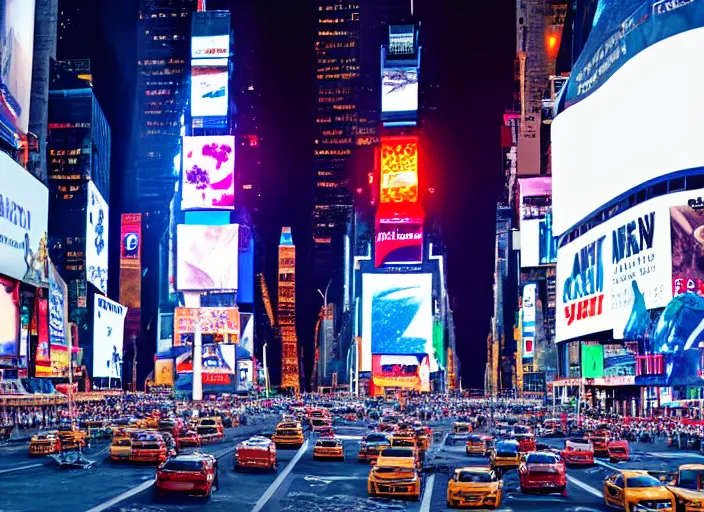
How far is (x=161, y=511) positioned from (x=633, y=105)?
61.8 m

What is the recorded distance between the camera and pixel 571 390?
437ft

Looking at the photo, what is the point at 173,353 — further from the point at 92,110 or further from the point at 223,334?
the point at 92,110

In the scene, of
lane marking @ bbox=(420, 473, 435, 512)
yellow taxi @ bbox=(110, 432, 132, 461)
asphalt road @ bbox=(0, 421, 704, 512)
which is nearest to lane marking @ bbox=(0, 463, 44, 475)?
asphalt road @ bbox=(0, 421, 704, 512)

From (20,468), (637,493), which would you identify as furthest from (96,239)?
(637,493)

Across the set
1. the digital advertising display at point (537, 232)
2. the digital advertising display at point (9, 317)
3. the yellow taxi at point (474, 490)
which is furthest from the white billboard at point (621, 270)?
the yellow taxi at point (474, 490)

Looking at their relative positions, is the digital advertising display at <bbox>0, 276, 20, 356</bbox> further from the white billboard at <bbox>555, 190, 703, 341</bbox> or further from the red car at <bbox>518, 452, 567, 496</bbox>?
the red car at <bbox>518, 452, 567, 496</bbox>

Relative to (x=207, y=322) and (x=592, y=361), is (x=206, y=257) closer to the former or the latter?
(x=207, y=322)

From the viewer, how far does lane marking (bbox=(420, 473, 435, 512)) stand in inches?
937

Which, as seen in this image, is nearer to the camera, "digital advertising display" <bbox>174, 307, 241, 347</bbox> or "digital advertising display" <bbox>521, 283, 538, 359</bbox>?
"digital advertising display" <bbox>521, 283, 538, 359</bbox>

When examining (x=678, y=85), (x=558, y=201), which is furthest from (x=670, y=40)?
(x=558, y=201)

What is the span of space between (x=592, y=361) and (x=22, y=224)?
6375 centimetres

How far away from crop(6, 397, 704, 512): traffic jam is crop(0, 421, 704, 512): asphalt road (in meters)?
0.06

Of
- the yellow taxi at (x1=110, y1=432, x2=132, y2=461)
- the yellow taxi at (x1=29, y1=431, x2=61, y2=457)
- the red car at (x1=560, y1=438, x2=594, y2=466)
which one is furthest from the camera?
the yellow taxi at (x1=29, y1=431, x2=61, y2=457)

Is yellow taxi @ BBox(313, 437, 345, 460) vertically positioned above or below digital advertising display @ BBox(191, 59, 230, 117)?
below
